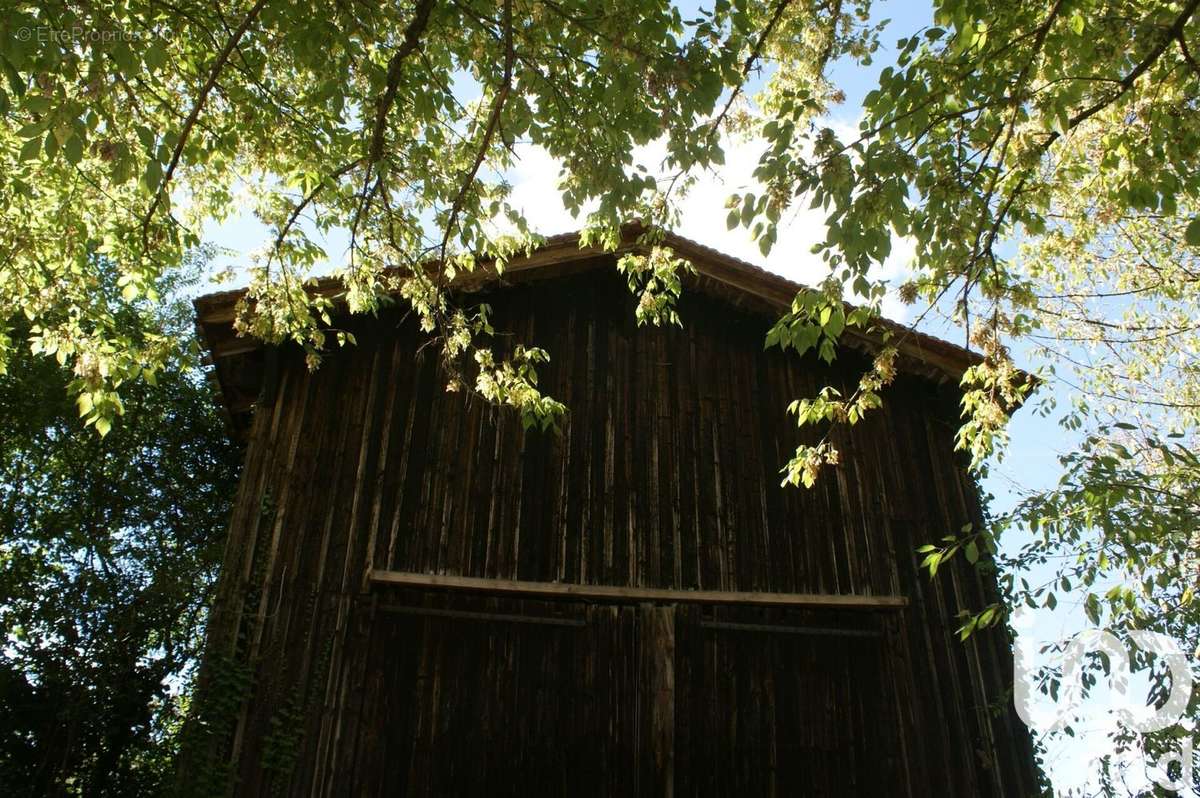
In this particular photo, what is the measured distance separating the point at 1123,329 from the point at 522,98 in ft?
27.4

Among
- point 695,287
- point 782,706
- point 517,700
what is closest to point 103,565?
point 517,700

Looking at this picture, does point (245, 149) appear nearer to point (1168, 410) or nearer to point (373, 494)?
point (373, 494)

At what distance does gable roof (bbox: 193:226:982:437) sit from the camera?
8.43m

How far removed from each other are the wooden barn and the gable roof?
4 centimetres

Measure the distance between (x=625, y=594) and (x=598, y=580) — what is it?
0.85ft

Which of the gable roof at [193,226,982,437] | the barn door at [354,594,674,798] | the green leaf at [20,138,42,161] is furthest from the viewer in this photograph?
the gable roof at [193,226,982,437]

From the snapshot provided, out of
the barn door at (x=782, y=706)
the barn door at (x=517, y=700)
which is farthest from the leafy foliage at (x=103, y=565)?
the barn door at (x=782, y=706)

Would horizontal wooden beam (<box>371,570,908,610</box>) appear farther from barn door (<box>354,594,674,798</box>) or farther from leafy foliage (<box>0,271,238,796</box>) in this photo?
leafy foliage (<box>0,271,238,796</box>)

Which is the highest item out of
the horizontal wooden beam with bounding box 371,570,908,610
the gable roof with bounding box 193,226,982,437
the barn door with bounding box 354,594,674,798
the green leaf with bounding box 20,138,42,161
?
the gable roof with bounding box 193,226,982,437

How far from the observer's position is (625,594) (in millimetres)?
7676

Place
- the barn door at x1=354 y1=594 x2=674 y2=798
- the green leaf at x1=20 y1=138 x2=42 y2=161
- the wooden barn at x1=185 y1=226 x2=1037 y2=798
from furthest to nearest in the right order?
the wooden barn at x1=185 y1=226 x2=1037 y2=798 < the barn door at x1=354 y1=594 x2=674 y2=798 < the green leaf at x1=20 y1=138 x2=42 y2=161

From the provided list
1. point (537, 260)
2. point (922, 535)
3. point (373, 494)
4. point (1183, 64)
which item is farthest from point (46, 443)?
point (1183, 64)

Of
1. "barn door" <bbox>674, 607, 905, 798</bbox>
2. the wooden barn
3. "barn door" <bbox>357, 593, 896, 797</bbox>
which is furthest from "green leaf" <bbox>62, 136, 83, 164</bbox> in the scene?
"barn door" <bbox>674, 607, 905, 798</bbox>

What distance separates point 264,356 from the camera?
8.69 meters
